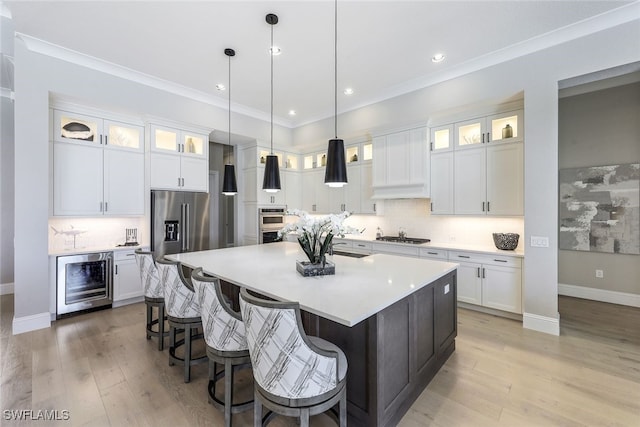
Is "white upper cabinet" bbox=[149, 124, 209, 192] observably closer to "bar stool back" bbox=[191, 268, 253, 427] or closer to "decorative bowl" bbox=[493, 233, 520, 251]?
"bar stool back" bbox=[191, 268, 253, 427]

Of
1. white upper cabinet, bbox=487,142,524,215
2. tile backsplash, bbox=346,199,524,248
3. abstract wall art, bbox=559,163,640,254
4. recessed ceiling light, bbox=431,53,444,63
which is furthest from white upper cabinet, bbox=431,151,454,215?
abstract wall art, bbox=559,163,640,254

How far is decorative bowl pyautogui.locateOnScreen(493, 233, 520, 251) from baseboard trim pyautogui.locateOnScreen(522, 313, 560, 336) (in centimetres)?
85

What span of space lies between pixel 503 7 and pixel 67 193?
5634mm

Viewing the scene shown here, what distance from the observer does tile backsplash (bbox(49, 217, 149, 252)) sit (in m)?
3.92

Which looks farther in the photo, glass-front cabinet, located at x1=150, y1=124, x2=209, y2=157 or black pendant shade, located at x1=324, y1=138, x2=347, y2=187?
glass-front cabinet, located at x1=150, y1=124, x2=209, y2=157

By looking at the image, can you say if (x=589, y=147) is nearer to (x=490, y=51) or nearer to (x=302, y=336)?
(x=490, y=51)

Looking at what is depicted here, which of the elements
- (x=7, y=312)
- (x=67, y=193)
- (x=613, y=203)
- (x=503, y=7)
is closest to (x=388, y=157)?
(x=503, y=7)

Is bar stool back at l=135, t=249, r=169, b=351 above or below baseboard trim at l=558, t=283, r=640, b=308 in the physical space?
above

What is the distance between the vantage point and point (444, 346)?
256cm

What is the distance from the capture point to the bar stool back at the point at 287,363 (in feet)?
4.34

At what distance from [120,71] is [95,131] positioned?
938 mm

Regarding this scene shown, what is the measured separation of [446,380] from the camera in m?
2.34

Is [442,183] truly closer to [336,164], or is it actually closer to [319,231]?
[336,164]

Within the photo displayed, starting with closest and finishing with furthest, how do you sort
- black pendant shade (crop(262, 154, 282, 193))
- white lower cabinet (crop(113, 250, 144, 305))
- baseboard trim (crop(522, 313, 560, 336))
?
1. black pendant shade (crop(262, 154, 282, 193))
2. baseboard trim (crop(522, 313, 560, 336))
3. white lower cabinet (crop(113, 250, 144, 305))
